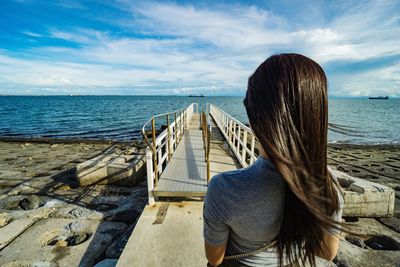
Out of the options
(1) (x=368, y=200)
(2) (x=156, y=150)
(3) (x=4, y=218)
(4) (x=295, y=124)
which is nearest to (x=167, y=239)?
(2) (x=156, y=150)

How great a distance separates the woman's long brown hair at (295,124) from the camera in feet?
2.66

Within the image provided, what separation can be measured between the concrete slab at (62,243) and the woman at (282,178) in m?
3.11

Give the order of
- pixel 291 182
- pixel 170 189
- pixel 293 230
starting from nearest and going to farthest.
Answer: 1. pixel 291 182
2. pixel 293 230
3. pixel 170 189

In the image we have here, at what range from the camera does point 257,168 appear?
0.90m

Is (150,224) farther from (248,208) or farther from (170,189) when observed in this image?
(248,208)

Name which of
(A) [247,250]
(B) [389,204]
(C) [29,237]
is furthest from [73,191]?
(B) [389,204]

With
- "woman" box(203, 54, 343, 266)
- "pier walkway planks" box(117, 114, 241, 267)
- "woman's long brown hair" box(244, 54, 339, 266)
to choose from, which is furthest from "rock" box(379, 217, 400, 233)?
"woman's long brown hair" box(244, 54, 339, 266)

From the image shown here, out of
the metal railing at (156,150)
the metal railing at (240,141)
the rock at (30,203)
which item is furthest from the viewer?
the rock at (30,203)

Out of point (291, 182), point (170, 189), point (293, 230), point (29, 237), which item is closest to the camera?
point (291, 182)

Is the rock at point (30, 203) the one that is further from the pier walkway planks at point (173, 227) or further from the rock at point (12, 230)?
the pier walkway planks at point (173, 227)

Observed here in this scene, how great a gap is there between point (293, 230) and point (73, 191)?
6142 mm

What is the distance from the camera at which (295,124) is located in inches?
32.4

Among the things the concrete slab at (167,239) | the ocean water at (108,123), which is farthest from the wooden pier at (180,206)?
the ocean water at (108,123)

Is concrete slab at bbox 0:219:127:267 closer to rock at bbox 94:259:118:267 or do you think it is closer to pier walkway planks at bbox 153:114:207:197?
rock at bbox 94:259:118:267
